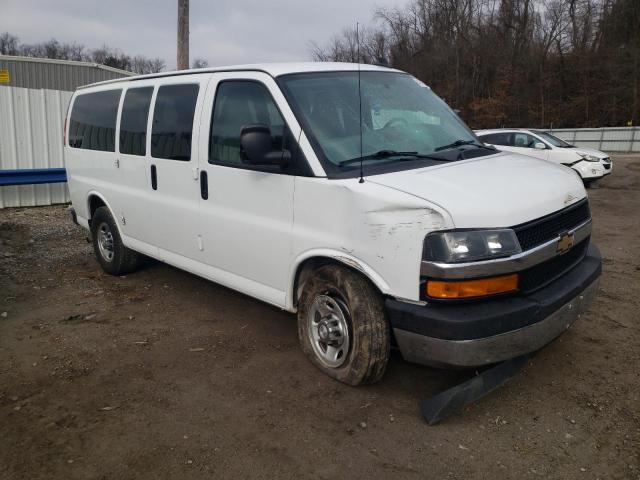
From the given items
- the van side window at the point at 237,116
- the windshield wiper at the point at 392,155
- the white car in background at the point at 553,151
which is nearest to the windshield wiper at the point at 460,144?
the windshield wiper at the point at 392,155

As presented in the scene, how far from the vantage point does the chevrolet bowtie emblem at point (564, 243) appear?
11.4 feet

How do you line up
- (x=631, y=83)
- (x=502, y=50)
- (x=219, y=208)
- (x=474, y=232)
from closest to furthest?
(x=474, y=232) < (x=219, y=208) < (x=631, y=83) < (x=502, y=50)

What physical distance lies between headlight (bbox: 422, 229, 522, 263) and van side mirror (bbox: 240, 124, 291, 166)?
1.18m

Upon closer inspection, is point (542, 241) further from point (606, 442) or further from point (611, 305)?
point (611, 305)

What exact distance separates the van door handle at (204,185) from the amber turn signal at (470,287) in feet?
7.07

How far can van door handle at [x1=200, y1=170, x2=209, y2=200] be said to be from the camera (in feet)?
14.8

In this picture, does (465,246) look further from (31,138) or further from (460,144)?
(31,138)

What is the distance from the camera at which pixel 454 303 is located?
3.12m

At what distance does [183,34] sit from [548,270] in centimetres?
1056

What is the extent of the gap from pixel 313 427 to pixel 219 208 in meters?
1.89

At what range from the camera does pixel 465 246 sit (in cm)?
306

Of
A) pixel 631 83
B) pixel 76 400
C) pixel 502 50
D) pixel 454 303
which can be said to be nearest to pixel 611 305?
pixel 454 303

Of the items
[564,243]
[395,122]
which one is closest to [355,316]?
[564,243]

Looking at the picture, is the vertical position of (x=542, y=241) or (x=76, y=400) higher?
(x=542, y=241)
